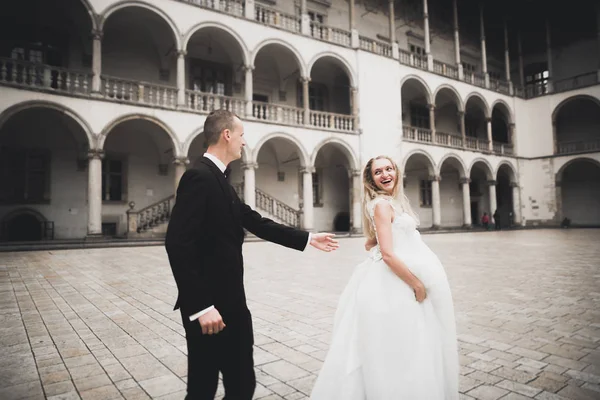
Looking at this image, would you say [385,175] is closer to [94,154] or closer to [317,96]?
[94,154]

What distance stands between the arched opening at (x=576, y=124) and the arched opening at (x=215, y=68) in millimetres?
25520

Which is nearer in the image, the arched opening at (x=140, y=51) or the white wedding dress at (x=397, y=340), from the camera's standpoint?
the white wedding dress at (x=397, y=340)

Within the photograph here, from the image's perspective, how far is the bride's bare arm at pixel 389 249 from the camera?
2.15 m

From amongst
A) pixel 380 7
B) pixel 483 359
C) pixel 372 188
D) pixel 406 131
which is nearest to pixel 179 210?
pixel 372 188

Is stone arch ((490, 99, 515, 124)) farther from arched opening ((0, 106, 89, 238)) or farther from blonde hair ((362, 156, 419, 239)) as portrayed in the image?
blonde hair ((362, 156, 419, 239))

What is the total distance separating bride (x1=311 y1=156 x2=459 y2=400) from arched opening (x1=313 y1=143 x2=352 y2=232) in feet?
65.4

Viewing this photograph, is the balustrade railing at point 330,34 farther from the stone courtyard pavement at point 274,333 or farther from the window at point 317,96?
the stone courtyard pavement at point 274,333

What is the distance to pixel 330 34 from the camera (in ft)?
65.9

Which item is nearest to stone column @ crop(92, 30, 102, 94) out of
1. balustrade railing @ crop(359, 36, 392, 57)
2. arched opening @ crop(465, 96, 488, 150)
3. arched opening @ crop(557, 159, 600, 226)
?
balustrade railing @ crop(359, 36, 392, 57)

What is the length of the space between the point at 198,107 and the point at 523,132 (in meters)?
26.8

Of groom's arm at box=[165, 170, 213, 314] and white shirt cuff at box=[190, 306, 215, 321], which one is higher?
groom's arm at box=[165, 170, 213, 314]

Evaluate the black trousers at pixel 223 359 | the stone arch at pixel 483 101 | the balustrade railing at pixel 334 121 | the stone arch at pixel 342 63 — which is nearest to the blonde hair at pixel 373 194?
the black trousers at pixel 223 359

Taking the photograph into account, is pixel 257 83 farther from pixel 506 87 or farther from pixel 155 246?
pixel 506 87

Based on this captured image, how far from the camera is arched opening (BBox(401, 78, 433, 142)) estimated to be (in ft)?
77.7
